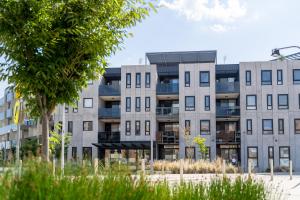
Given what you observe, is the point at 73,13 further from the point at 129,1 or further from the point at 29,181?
the point at 29,181

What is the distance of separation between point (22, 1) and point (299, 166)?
44800 millimetres

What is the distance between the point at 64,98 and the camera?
28.8 feet

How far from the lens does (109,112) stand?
5316 cm

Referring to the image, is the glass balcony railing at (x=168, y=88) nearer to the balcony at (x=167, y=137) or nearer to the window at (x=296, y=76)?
the balcony at (x=167, y=137)

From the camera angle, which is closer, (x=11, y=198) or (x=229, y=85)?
(x=11, y=198)

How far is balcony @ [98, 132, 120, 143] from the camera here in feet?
173

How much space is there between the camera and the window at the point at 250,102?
5009 centimetres

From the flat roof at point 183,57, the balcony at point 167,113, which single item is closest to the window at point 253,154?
the balcony at point 167,113

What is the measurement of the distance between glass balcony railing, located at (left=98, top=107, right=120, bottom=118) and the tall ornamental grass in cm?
4625

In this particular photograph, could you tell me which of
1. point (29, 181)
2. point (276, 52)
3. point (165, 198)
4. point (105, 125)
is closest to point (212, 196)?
point (165, 198)

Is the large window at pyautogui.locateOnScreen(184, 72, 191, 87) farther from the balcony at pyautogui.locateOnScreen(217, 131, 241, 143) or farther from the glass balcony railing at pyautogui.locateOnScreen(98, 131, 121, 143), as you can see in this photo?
the glass balcony railing at pyautogui.locateOnScreen(98, 131, 121, 143)

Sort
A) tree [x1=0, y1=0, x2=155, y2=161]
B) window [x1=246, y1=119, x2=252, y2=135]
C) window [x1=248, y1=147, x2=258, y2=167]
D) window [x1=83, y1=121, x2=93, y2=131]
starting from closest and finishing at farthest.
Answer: tree [x1=0, y1=0, x2=155, y2=161]
window [x1=248, y1=147, x2=258, y2=167]
window [x1=246, y1=119, x2=252, y2=135]
window [x1=83, y1=121, x2=93, y2=131]

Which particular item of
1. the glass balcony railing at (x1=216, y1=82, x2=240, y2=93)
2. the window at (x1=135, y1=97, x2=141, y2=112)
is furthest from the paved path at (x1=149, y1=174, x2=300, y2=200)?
the window at (x1=135, y1=97, x2=141, y2=112)

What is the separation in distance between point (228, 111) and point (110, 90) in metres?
13.5
